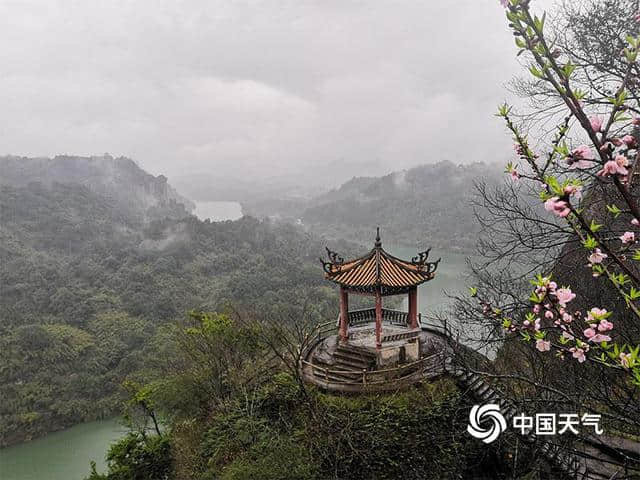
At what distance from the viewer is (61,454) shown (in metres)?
21.9

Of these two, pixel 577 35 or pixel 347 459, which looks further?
pixel 347 459

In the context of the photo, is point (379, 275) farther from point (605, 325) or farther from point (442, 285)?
point (442, 285)

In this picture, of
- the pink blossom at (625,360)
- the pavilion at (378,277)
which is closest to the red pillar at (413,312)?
the pavilion at (378,277)

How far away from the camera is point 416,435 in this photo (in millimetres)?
8852

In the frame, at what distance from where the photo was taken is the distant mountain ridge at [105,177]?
107m

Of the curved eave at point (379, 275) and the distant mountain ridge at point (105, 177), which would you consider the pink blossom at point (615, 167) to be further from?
the distant mountain ridge at point (105, 177)

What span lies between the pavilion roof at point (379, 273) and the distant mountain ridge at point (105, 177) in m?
98.8

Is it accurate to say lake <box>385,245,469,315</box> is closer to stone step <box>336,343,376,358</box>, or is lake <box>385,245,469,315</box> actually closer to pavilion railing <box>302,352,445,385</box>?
pavilion railing <box>302,352,445,385</box>

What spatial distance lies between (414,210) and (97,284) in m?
74.9

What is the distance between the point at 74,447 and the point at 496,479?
22833mm

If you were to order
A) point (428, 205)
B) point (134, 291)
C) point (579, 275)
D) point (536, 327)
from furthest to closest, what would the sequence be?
point (428, 205), point (134, 291), point (579, 275), point (536, 327)

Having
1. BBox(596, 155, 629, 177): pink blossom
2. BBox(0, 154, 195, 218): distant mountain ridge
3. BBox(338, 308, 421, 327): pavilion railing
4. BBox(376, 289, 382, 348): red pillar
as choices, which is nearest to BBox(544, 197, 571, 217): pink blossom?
BBox(596, 155, 629, 177): pink blossom

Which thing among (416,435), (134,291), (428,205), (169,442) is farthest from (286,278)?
(428,205)

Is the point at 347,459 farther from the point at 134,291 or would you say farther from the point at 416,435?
the point at 134,291
